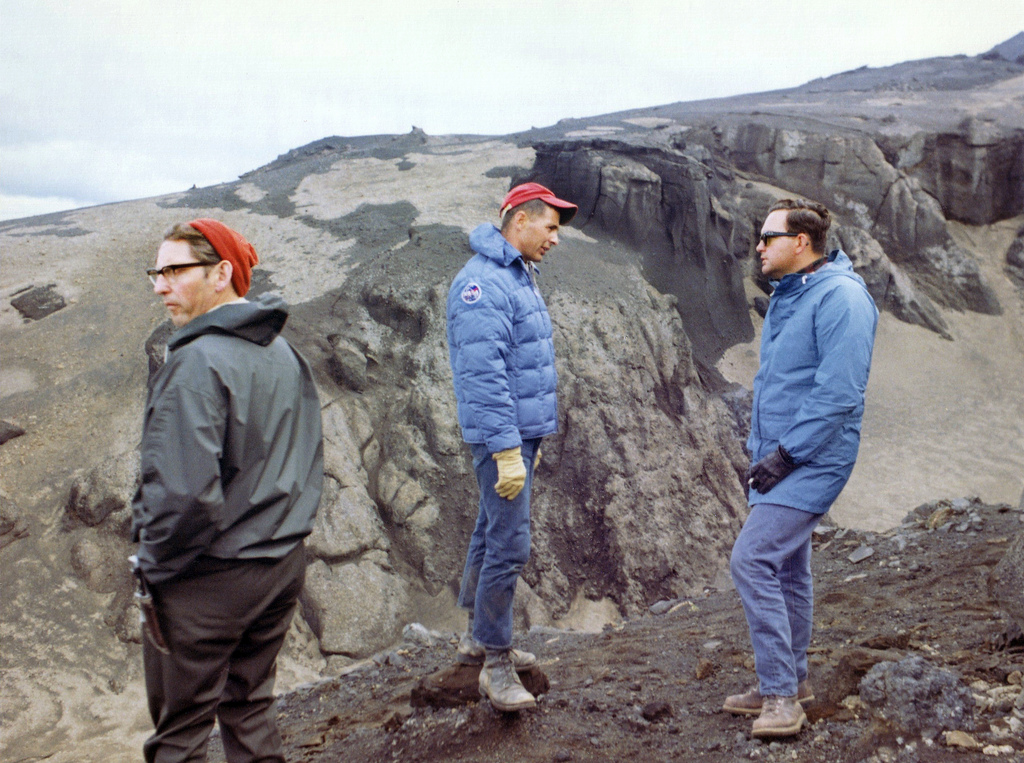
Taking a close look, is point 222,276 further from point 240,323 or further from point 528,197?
point 528,197

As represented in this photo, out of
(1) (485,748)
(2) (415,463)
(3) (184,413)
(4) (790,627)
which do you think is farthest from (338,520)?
(3) (184,413)

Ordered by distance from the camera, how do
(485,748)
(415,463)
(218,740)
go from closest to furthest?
(485,748) → (218,740) → (415,463)

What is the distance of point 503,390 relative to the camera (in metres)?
3.15

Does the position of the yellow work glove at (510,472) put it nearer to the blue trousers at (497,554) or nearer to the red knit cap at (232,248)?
the blue trousers at (497,554)

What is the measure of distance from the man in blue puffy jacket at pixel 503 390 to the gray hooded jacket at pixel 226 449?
895 millimetres

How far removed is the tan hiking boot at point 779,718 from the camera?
9.62 feet

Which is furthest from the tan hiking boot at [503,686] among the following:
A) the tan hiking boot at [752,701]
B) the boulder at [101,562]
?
the boulder at [101,562]

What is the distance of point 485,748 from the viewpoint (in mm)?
3143

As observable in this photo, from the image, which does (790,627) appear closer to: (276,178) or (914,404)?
(914,404)

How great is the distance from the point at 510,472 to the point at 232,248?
1.36 meters

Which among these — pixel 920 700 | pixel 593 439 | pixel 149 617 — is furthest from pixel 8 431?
pixel 920 700

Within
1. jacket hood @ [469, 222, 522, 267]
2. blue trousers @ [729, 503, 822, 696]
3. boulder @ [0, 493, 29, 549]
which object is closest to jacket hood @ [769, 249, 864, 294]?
blue trousers @ [729, 503, 822, 696]

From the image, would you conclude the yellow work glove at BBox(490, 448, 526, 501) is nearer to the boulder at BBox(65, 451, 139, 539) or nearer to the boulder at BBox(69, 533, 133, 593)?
the boulder at BBox(69, 533, 133, 593)

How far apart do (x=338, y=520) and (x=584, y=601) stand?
272cm
